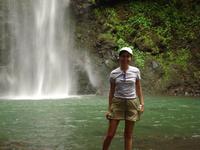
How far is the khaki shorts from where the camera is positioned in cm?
654

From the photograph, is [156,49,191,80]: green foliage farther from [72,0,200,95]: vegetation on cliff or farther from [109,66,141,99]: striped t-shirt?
[109,66,141,99]: striped t-shirt

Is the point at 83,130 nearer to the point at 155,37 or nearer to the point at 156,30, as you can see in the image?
the point at 155,37

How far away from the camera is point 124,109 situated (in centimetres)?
656

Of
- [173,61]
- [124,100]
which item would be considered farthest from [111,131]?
[173,61]

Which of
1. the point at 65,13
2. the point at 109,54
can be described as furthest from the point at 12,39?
the point at 109,54

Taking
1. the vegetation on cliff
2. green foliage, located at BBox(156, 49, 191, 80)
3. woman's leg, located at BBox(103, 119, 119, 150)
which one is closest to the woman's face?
woman's leg, located at BBox(103, 119, 119, 150)

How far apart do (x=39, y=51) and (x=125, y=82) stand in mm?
20277

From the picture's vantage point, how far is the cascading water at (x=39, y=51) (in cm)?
2531

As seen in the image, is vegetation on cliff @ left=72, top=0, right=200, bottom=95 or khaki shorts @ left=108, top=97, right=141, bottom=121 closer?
khaki shorts @ left=108, top=97, right=141, bottom=121

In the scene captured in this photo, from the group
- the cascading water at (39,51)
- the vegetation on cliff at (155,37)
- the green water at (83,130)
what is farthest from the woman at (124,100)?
the cascading water at (39,51)

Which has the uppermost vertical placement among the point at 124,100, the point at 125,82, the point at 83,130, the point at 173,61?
the point at 173,61

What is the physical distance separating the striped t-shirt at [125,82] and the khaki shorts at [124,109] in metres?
0.07

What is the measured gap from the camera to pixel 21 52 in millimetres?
26094

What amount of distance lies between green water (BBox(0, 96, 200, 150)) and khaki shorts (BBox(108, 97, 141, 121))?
3.61ft
